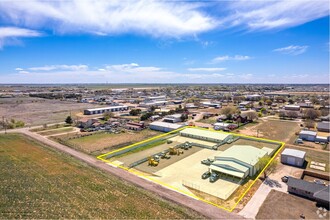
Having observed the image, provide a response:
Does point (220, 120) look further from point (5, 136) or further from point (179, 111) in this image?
point (5, 136)

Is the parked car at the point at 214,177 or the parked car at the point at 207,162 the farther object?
the parked car at the point at 207,162

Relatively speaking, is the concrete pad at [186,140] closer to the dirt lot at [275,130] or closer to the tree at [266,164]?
the tree at [266,164]

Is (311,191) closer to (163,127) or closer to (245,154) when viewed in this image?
(245,154)

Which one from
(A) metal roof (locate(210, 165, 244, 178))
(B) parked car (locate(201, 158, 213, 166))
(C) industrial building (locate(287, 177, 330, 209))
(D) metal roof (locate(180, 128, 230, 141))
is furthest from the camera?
(D) metal roof (locate(180, 128, 230, 141))

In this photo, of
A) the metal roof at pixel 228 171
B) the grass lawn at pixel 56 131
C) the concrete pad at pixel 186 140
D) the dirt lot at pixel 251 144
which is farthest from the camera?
the grass lawn at pixel 56 131

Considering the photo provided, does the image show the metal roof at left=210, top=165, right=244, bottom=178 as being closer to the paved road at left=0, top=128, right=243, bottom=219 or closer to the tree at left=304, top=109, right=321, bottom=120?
the paved road at left=0, top=128, right=243, bottom=219

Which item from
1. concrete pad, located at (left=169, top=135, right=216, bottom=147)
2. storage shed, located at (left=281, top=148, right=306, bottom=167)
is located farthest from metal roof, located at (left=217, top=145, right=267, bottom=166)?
concrete pad, located at (left=169, top=135, right=216, bottom=147)

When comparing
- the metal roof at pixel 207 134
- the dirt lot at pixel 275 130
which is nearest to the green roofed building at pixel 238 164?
the metal roof at pixel 207 134
